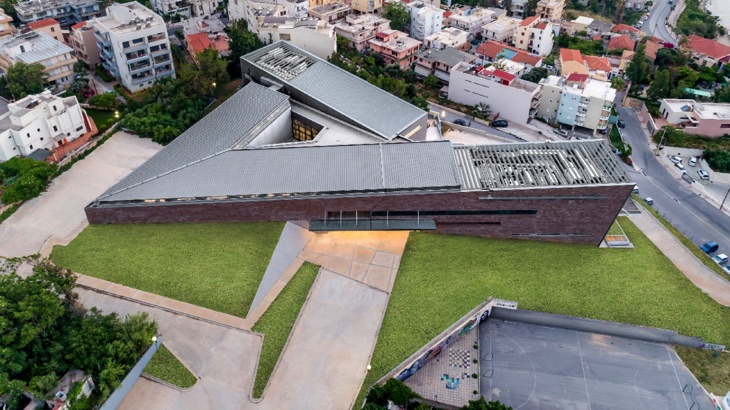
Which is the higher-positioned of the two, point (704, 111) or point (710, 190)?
point (704, 111)

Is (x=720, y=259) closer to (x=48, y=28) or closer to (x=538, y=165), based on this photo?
(x=538, y=165)

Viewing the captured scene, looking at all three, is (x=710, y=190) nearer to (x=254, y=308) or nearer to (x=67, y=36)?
(x=254, y=308)

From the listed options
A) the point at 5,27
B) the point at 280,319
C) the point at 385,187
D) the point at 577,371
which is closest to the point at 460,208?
the point at 385,187

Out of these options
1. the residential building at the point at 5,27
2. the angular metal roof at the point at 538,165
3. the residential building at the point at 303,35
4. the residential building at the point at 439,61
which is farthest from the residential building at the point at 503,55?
the residential building at the point at 5,27

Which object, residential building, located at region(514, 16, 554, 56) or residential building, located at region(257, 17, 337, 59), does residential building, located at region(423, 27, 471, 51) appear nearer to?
residential building, located at region(514, 16, 554, 56)

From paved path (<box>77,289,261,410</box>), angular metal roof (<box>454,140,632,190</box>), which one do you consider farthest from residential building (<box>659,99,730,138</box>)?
paved path (<box>77,289,261,410</box>)

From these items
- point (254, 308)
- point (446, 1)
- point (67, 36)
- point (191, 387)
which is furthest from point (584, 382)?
point (446, 1)
